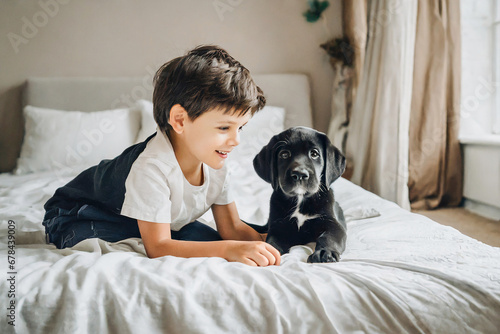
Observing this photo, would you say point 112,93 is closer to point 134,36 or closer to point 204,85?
point 134,36

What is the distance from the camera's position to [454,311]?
0.72 metres

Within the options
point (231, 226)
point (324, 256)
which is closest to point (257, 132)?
point (231, 226)

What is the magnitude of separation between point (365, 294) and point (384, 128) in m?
2.05

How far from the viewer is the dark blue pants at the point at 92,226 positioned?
115 cm

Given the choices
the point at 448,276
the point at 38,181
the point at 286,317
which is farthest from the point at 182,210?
the point at 38,181

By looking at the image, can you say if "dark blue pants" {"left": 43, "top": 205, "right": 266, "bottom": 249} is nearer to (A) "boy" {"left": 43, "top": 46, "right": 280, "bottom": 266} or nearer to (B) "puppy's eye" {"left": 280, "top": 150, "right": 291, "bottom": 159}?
(A) "boy" {"left": 43, "top": 46, "right": 280, "bottom": 266}

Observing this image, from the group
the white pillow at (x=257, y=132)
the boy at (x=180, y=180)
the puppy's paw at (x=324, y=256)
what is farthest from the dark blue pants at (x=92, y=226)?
the white pillow at (x=257, y=132)

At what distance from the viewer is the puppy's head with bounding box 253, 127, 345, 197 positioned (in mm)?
996

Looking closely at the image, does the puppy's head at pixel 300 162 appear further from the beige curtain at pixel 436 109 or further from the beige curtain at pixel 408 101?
the beige curtain at pixel 436 109

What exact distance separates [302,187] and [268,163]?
15 centimetres

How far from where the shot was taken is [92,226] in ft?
3.84

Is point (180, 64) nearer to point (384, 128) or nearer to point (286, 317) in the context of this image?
point (286, 317)

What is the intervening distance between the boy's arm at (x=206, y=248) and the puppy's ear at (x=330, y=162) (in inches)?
11.8

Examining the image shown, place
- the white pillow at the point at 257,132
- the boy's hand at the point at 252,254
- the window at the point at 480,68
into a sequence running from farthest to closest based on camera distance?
1. the window at the point at 480,68
2. the white pillow at the point at 257,132
3. the boy's hand at the point at 252,254
